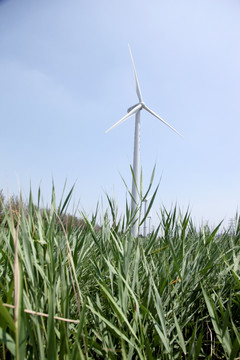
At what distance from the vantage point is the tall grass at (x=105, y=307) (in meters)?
0.76

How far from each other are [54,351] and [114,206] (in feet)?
4.29

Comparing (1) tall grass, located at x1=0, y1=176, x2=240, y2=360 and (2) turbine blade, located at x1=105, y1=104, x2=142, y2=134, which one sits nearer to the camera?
(1) tall grass, located at x1=0, y1=176, x2=240, y2=360

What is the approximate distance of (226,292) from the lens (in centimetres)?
140

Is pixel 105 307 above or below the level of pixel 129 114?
below

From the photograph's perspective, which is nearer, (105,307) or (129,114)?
(105,307)

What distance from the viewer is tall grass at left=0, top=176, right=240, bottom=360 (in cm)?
76

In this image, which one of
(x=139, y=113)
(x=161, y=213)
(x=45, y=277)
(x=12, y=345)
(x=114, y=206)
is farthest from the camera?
(x=139, y=113)

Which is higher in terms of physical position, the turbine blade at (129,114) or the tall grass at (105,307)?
the turbine blade at (129,114)

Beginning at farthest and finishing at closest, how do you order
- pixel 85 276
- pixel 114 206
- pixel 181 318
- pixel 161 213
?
pixel 161 213 < pixel 114 206 < pixel 85 276 < pixel 181 318

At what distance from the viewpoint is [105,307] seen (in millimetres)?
1287

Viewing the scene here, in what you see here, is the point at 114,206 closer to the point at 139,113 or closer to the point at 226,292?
the point at 226,292

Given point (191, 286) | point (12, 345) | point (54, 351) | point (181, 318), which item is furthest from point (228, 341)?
point (12, 345)

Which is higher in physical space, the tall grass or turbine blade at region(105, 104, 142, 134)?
turbine blade at region(105, 104, 142, 134)

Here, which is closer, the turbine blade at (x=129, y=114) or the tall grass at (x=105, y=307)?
the tall grass at (x=105, y=307)
